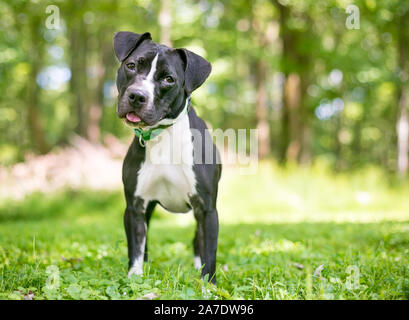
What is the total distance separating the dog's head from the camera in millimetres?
2699

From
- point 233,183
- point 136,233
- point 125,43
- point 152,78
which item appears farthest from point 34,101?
point 152,78

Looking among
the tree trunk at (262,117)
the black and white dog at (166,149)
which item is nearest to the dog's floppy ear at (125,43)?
the black and white dog at (166,149)

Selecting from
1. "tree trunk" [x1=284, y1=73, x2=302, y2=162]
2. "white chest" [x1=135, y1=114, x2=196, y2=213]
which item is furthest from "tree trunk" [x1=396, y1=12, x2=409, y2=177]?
"white chest" [x1=135, y1=114, x2=196, y2=213]

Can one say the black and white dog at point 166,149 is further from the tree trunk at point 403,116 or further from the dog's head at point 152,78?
the tree trunk at point 403,116

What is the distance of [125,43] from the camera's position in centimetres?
298

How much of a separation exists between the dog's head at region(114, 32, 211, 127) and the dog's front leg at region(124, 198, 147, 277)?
0.71 meters

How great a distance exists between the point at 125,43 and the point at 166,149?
0.84m

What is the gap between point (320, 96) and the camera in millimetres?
13898

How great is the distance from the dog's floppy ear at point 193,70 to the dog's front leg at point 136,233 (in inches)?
37.5

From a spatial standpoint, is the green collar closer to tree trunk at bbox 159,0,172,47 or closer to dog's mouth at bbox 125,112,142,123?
dog's mouth at bbox 125,112,142,123

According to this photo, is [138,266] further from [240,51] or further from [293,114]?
[240,51]

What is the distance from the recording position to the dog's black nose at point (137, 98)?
2658 mm

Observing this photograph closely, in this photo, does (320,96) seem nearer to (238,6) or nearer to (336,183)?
(336,183)
